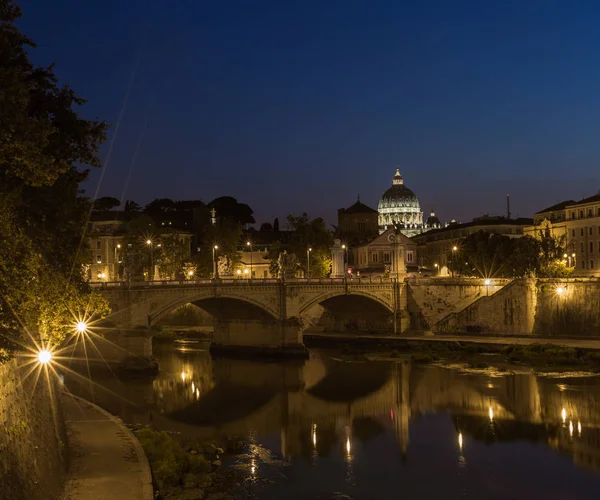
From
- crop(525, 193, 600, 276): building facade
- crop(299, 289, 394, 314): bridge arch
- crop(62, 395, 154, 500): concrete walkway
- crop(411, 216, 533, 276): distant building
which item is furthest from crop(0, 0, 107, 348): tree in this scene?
crop(411, 216, 533, 276): distant building

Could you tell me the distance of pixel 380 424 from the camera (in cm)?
3862

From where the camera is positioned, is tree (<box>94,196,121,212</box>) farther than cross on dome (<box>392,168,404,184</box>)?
No

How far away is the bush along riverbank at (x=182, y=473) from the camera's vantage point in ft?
81.7

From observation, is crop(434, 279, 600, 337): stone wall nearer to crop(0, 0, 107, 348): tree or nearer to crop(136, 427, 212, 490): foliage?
crop(136, 427, 212, 490): foliage

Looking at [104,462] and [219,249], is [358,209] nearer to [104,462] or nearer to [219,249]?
[219,249]

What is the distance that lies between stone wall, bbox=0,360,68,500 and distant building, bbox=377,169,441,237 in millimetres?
154935

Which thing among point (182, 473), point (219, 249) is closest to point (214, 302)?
point (219, 249)

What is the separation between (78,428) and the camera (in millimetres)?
29156

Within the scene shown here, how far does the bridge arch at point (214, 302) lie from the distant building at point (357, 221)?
74.4 meters

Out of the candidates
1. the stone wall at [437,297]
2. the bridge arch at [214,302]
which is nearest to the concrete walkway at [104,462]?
the bridge arch at [214,302]

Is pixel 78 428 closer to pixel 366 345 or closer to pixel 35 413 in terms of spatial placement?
pixel 35 413

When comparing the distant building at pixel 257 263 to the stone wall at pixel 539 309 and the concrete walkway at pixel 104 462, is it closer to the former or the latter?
the stone wall at pixel 539 309

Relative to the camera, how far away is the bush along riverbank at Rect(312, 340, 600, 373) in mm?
52062

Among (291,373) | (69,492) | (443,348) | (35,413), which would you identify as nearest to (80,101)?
(35,413)
